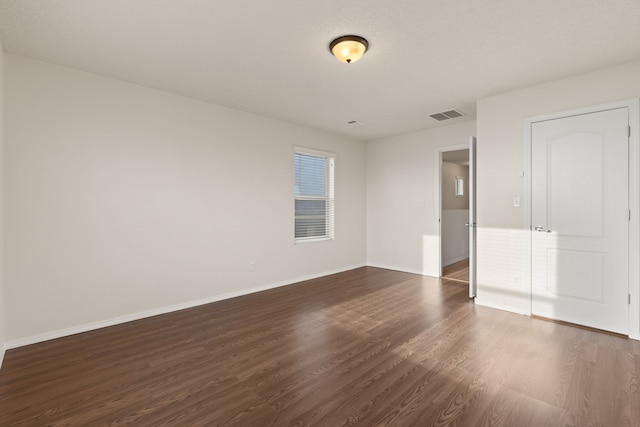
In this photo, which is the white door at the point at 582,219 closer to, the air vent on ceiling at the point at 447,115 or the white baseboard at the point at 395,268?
the air vent on ceiling at the point at 447,115

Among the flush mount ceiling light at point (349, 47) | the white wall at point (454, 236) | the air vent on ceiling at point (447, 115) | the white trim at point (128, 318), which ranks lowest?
the white trim at point (128, 318)

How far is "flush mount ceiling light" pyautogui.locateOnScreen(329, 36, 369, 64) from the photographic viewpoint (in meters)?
2.51

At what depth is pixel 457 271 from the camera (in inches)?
235

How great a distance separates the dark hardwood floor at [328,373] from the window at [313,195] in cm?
209

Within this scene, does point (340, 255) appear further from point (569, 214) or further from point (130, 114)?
point (130, 114)

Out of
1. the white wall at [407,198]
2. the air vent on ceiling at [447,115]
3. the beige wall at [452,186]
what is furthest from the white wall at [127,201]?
the beige wall at [452,186]

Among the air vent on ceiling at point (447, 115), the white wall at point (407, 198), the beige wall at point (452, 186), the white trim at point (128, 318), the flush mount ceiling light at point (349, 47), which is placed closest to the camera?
the flush mount ceiling light at point (349, 47)

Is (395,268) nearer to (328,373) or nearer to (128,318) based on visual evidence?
(328,373)

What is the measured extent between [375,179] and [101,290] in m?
4.95

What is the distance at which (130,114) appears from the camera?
135 inches

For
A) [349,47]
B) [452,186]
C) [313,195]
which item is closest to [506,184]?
[349,47]

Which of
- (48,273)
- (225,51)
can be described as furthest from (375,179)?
(48,273)

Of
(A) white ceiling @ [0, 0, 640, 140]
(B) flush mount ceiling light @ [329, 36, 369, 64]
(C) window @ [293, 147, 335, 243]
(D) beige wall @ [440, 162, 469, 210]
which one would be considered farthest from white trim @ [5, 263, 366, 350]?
(D) beige wall @ [440, 162, 469, 210]

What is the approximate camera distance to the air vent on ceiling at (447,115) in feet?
14.8
